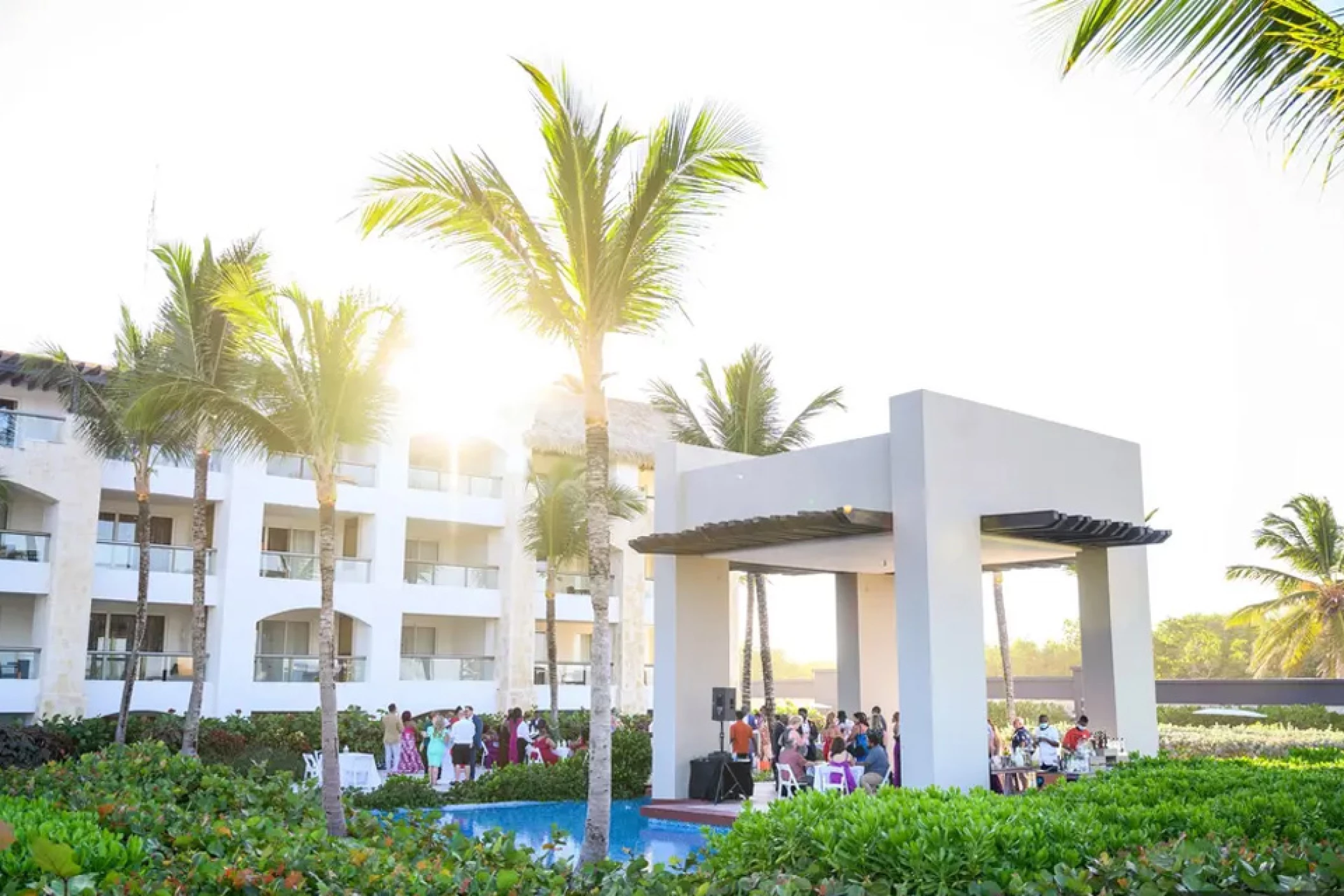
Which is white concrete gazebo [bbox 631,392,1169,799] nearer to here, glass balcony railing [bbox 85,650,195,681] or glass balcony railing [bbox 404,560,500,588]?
glass balcony railing [bbox 85,650,195,681]

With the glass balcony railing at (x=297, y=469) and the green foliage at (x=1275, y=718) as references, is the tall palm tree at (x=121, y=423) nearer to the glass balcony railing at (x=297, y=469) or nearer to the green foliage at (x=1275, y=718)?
the glass balcony railing at (x=297, y=469)

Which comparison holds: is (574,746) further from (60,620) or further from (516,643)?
(60,620)

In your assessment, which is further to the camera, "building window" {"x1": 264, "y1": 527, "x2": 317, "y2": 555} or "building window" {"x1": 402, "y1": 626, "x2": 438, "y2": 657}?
"building window" {"x1": 402, "y1": 626, "x2": 438, "y2": 657}

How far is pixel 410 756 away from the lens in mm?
24906

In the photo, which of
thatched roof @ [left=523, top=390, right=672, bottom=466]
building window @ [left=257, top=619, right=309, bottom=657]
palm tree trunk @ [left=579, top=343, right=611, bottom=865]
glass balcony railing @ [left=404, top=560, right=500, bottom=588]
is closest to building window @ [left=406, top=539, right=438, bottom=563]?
glass balcony railing @ [left=404, top=560, right=500, bottom=588]

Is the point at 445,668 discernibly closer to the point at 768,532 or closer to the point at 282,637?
the point at 282,637

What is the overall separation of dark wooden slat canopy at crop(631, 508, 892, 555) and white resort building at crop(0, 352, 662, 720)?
31.5 ft

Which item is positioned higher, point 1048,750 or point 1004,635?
point 1004,635

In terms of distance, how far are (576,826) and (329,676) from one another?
17.6 feet

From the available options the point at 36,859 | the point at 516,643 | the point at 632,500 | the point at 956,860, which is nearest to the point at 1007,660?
the point at 632,500

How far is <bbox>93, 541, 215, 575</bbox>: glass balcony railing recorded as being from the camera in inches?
1069

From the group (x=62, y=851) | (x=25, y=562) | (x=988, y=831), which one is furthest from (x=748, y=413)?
(x=62, y=851)

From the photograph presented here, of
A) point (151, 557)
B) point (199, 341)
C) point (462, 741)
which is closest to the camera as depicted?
point (199, 341)

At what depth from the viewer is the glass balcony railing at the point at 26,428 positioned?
25.9 m
